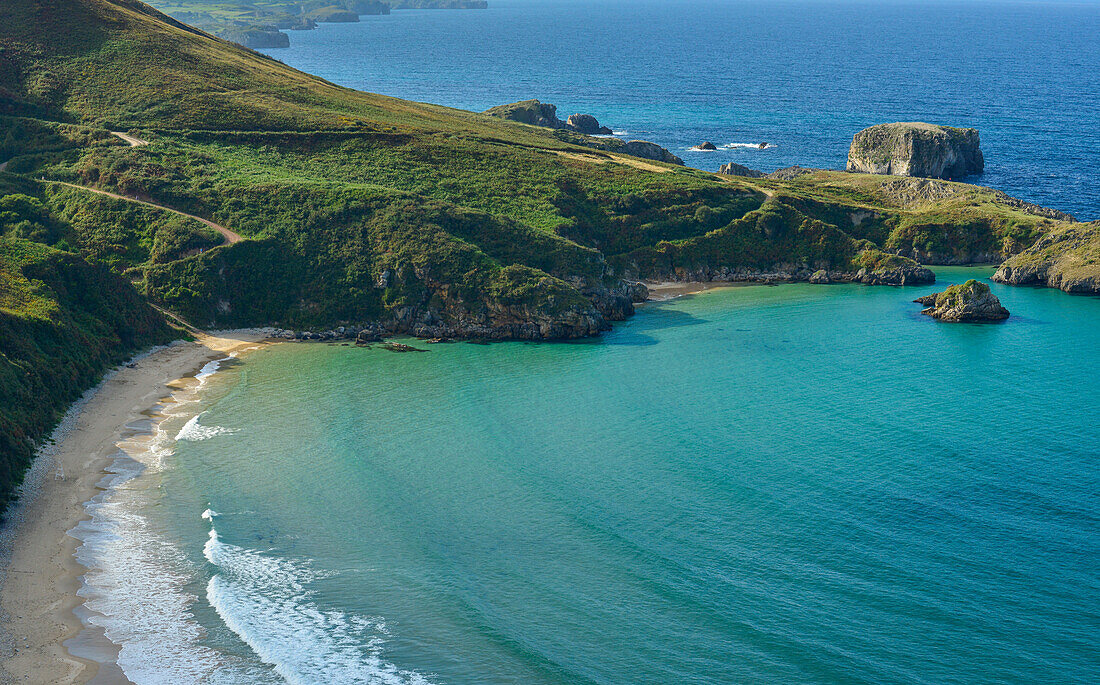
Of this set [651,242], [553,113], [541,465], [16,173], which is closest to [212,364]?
[541,465]

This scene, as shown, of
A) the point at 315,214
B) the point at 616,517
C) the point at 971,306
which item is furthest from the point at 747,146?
the point at 616,517

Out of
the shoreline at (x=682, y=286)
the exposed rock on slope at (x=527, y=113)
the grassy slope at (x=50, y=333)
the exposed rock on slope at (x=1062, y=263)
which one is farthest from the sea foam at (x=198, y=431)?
the exposed rock on slope at (x=527, y=113)

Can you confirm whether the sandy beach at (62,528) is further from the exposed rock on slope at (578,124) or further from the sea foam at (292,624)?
the exposed rock on slope at (578,124)

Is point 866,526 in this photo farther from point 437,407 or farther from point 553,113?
point 553,113

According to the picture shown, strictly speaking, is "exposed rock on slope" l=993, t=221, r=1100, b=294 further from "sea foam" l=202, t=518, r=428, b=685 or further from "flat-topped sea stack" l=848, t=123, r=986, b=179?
"sea foam" l=202, t=518, r=428, b=685

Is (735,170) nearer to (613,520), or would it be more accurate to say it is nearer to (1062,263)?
(1062,263)
